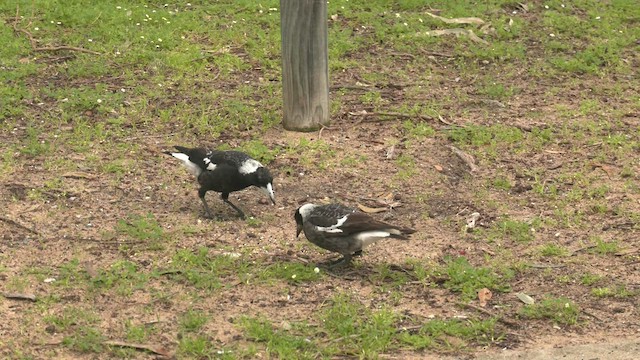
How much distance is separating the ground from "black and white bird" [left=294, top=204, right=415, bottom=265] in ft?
0.70

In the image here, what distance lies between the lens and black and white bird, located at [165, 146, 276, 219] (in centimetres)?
907

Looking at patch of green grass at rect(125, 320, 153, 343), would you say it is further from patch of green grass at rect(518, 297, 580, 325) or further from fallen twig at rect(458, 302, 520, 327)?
patch of green grass at rect(518, 297, 580, 325)

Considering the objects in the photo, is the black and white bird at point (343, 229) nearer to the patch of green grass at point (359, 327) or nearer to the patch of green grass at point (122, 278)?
the patch of green grass at point (359, 327)

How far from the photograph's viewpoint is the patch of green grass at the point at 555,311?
23.9 ft

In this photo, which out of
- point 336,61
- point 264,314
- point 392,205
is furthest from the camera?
point 336,61

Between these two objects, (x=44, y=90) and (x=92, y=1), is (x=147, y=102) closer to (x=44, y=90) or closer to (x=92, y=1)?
(x=44, y=90)

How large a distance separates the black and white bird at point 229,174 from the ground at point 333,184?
26 cm

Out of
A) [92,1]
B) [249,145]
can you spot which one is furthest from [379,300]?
[92,1]

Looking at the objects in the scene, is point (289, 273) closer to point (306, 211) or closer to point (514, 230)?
point (306, 211)

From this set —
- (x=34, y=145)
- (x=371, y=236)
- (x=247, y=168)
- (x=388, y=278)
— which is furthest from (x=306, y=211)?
(x=34, y=145)

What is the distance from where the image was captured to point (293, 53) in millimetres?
10445

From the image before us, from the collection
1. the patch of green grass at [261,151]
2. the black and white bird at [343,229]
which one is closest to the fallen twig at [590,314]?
the black and white bird at [343,229]

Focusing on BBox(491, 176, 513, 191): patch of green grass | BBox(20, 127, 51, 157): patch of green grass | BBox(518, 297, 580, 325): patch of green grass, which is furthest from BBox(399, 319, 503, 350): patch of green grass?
BBox(20, 127, 51, 157): patch of green grass

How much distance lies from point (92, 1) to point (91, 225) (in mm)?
5085
